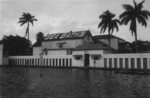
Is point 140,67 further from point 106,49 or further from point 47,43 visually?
point 47,43

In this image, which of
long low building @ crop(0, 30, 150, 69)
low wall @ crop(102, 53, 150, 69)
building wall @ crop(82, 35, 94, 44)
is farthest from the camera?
building wall @ crop(82, 35, 94, 44)

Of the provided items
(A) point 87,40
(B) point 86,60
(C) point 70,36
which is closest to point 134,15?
(B) point 86,60

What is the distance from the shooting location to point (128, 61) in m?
38.0

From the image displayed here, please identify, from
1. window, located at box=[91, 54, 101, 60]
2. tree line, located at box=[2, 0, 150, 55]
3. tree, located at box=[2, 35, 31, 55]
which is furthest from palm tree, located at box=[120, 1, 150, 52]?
tree, located at box=[2, 35, 31, 55]

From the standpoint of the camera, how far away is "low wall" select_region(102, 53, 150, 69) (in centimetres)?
3634

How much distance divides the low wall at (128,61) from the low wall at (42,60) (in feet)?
36.2

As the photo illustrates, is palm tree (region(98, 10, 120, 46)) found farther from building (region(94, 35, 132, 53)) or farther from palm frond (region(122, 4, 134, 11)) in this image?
building (region(94, 35, 132, 53))

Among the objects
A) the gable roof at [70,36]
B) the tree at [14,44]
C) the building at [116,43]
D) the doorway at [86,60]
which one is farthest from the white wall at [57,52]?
the building at [116,43]

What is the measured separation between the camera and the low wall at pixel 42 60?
47213 millimetres

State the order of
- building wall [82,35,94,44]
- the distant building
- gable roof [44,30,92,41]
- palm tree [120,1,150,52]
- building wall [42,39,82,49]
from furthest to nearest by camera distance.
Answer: building wall [82,35,94,44]
gable roof [44,30,92,41]
building wall [42,39,82,49]
the distant building
palm tree [120,1,150,52]

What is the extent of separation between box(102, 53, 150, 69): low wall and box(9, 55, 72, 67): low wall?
1102cm

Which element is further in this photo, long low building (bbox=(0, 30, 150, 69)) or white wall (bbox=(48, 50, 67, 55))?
Result: white wall (bbox=(48, 50, 67, 55))

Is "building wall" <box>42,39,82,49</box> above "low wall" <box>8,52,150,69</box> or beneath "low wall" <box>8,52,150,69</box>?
above

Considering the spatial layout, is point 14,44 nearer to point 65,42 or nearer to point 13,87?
point 65,42
